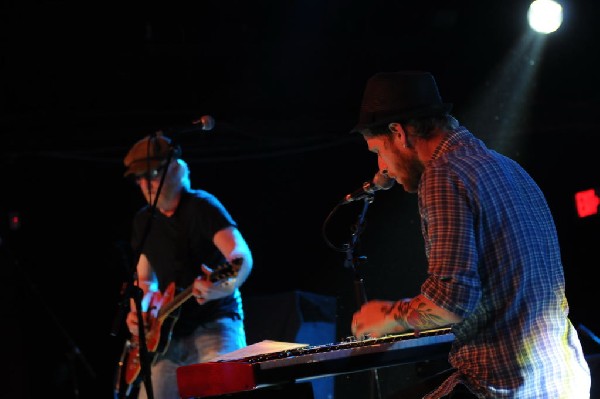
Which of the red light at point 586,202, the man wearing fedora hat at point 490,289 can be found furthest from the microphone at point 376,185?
the red light at point 586,202

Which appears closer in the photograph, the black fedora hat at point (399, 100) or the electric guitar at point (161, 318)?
the black fedora hat at point (399, 100)

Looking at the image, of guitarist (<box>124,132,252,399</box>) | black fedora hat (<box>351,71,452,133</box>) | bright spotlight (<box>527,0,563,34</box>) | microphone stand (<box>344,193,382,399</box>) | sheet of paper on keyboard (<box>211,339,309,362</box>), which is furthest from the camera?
bright spotlight (<box>527,0,563,34</box>)

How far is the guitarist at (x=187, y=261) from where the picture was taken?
460 centimetres

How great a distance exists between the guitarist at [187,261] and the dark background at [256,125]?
2.15m

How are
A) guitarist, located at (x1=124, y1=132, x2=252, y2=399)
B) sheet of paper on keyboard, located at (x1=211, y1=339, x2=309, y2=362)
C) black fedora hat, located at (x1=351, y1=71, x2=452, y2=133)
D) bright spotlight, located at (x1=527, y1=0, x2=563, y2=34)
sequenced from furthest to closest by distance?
bright spotlight, located at (x1=527, y1=0, x2=563, y2=34) < guitarist, located at (x1=124, y1=132, x2=252, y2=399) < sheet of paper on keyboard, located at (x1=211, y1=339, x2=309, y2=362) < black fedora hat, located at (x1=351, y1=71, x2=452, y2=133)

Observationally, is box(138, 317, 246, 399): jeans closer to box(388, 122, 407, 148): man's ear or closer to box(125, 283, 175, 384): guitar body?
box(125, 283, 175, 384): guitar body

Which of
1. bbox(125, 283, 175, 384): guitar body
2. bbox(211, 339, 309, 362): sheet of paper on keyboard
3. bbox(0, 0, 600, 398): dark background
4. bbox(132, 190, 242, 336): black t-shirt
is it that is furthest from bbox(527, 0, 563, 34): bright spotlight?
bbox(211, 339, 309, 362): sheet of paper on keyboard

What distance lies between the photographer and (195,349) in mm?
4680

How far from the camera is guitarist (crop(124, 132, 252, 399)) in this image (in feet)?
15.1

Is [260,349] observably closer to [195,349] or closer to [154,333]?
[195,349]

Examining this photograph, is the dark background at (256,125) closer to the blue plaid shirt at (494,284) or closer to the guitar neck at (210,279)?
the guitar neck at (210,279)

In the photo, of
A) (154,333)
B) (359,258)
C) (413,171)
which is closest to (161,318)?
(154,333)

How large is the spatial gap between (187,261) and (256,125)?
272 centimetres

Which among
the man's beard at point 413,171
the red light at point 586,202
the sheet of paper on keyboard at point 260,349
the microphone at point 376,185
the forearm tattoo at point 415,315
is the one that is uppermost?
the man's beard at point 413,171
